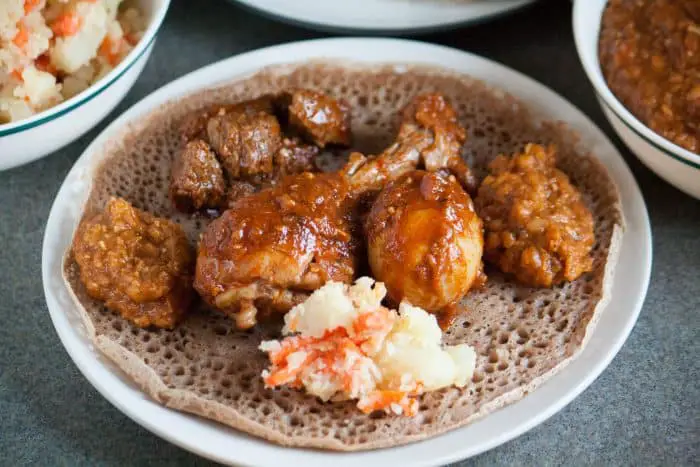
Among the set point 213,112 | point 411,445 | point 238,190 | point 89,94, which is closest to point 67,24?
point 89,94

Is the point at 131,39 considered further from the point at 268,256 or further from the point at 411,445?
the point at 411,445

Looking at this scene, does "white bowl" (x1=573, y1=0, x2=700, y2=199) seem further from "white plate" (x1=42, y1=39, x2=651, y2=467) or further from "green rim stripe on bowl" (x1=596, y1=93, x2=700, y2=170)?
"white plate" (x1=42, y1=39, x2=651, y2=467)

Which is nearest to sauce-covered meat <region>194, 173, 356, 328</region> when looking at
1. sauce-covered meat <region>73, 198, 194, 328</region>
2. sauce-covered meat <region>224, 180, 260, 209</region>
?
sauce-covered meat <region>73, 198, 194, 328</region>

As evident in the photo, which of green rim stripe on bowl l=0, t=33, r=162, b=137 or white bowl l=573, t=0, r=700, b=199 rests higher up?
green rim stripe on bowl l=0, t=33, r=162, b=137

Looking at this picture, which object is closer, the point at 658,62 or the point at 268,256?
the point at 268,256

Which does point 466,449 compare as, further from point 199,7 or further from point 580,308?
point 199,7

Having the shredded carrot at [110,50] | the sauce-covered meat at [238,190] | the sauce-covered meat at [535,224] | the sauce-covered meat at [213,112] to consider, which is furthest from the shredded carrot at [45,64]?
the sauce-covered meat at [535,224]
